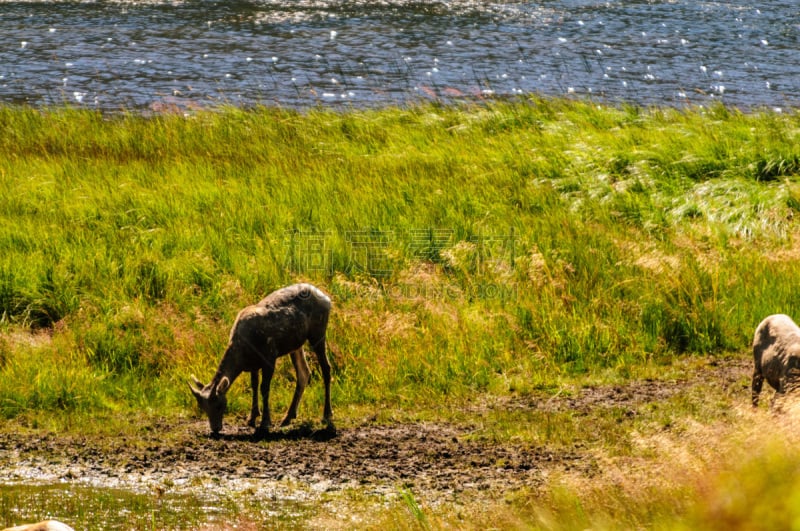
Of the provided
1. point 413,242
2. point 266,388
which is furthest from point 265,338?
point 413,242

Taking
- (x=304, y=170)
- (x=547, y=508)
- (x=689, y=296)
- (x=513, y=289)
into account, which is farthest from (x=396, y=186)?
(x=547, y=508)

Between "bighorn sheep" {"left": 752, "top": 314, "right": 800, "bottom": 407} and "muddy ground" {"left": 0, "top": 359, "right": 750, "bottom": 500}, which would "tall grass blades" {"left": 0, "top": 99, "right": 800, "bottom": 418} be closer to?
"muddy ground" {"left": 0, "top": 359, "right": 750, "bottom": 500}

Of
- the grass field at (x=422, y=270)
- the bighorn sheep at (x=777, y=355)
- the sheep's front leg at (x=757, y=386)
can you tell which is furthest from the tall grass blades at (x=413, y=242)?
the bighorn sheep at (x=777, y=355)

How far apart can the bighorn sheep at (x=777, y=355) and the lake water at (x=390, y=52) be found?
16.4m

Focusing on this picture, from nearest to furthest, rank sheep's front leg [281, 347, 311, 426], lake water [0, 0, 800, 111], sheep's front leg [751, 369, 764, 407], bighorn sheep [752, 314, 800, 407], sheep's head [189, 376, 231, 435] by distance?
bighorn sheep [752, 314, 800, 407]
sheep's front leg [751, 369, 764, 407]
sheep's head [189, 376, 231, 435]
sheep's front leg [281, 347, 311, 426]
lake water [0, 0, 800, 111]

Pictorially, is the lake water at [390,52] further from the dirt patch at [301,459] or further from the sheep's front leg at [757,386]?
the sheep's front leg at [757,386]

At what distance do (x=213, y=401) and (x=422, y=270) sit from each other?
432cm

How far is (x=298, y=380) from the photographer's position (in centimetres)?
1041

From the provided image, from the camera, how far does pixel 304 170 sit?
17625 mm

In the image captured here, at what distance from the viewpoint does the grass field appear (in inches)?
429

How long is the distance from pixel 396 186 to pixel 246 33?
26.1m

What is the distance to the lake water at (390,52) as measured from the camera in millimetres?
30766

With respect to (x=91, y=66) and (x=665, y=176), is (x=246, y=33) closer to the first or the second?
(x=91, y=66)

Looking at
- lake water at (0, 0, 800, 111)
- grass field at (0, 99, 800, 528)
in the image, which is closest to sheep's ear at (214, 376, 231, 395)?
grass field at (0, 99, 800, 528)
